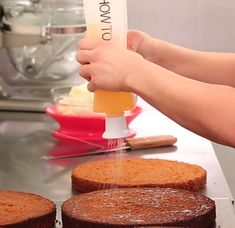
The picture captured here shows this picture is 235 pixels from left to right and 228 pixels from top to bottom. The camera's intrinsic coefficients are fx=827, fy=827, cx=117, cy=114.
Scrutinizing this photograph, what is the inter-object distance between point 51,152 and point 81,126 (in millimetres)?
187

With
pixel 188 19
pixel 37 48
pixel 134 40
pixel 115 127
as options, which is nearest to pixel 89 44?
pixel 115 127

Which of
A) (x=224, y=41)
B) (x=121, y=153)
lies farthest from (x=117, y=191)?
(x=224, y=41)

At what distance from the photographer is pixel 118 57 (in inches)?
62.1

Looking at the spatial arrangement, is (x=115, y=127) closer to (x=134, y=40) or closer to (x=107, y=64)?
(x=107, y=64)

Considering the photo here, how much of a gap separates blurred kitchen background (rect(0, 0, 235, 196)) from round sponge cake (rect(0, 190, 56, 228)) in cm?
94

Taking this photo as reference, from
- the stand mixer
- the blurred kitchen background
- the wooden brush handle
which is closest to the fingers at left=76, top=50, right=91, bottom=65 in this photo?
the wooden brush handle

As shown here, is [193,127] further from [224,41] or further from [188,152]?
[224,41]

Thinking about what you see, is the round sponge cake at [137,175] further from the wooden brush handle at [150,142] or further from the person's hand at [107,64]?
the person's hand at [107,64]

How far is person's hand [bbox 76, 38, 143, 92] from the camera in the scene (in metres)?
1.55

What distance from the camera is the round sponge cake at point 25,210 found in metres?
1.50

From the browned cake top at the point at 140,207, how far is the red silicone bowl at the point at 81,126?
0.58 m

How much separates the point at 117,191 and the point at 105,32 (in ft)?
1.17

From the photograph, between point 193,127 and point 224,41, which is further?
point 224,41

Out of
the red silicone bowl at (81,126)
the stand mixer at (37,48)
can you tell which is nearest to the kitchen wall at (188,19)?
the stand mixer at (37,48)
